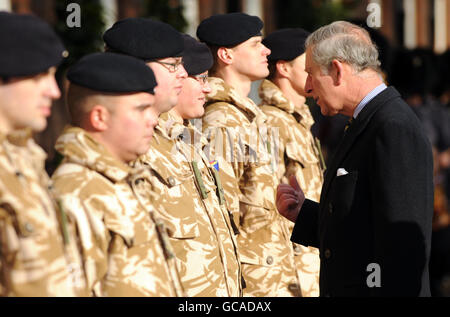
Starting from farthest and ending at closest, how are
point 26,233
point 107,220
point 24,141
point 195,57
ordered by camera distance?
point 195,57
point 107,220
point 24,141
point 26,233

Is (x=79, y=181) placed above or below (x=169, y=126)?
above

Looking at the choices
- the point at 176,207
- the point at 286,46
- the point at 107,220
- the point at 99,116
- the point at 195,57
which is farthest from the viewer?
the point at 286,46

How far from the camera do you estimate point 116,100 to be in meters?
3.26

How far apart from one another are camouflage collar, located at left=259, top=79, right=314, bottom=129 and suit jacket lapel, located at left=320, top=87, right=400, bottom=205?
6.21 feet

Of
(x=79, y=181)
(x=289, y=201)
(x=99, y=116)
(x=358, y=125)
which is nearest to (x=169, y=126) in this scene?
(x=289, y=201)

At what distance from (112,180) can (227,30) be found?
2489mm

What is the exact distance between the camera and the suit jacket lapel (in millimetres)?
4027

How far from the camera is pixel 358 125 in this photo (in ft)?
13.3

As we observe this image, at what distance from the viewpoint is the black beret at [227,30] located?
5.49m

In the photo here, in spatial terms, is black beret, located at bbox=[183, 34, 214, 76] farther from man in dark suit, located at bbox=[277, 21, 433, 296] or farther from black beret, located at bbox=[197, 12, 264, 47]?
man in dark suit, located at bbox=[277, 21, 433, 296]

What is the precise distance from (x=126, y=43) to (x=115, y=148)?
0.85 metres

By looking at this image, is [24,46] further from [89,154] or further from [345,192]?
[345,192]
